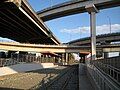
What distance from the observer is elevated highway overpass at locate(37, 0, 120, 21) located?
2835 inches

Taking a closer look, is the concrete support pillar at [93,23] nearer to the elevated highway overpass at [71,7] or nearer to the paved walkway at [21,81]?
the elevated highway overpass at [71,7]

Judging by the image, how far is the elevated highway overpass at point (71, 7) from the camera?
72.0 metres

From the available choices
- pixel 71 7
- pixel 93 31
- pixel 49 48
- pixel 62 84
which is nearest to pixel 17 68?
pixel 62 84

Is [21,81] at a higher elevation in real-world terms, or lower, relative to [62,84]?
higher

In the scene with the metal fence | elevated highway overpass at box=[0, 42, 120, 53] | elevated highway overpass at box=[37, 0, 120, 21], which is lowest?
the metal fence

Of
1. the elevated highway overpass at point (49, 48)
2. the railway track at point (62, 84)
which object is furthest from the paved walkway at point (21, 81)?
the elevated highway overpass at point (49, 48)

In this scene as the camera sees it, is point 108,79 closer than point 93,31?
Yes

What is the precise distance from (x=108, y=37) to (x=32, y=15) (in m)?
64.2

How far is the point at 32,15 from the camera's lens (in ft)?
216

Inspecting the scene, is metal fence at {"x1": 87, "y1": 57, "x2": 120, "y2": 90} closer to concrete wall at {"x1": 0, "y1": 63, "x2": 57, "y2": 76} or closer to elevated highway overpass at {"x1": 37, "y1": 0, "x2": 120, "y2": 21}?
concrete wall at {"x1": 0, "y1": 63, "x2": 57, "y2": 76}

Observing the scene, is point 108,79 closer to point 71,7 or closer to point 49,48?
point 71,7

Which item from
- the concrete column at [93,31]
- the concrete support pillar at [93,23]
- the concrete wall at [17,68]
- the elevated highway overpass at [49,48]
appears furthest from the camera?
the elevated highway overpass at [49,48]

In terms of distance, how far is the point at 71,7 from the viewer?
7825 cm

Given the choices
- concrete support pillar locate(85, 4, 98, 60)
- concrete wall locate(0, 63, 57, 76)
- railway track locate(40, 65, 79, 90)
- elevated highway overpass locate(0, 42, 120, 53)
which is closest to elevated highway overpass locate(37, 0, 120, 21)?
concrete support pillar locate(85, 4, 98, 60)
